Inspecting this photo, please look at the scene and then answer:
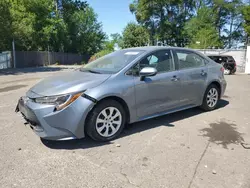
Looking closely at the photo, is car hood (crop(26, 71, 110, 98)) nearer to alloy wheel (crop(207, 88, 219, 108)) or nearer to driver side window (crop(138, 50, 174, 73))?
driver side window (crop(138, 50, 174, 73))

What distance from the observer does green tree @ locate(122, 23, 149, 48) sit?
4059 cm

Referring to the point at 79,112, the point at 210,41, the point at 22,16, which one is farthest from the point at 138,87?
the point at 210,41

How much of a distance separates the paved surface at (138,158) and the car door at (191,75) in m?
0.60

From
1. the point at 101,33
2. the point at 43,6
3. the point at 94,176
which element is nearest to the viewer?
the point at 94,176

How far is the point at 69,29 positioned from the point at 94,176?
120 feet

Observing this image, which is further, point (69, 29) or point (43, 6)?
point (69, 29)

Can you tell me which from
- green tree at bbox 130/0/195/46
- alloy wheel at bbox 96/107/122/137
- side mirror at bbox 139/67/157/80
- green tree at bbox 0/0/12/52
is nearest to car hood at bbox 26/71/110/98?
alloy wheel at bbox 96/107/122/137

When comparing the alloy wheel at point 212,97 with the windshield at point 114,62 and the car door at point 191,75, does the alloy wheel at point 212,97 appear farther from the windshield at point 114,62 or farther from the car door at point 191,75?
the windshield at point 114,62

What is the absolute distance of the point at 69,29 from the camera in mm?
36406

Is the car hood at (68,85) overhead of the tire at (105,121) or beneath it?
overhead

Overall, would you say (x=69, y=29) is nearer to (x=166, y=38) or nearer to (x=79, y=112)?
(x=166, y=38)

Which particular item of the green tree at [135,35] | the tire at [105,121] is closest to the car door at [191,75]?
the tire at [105,121]

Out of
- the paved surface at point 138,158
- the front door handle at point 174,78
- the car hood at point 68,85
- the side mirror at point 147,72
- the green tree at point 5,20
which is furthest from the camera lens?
the green tree at point 5,20

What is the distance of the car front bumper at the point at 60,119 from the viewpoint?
3.16 meters
